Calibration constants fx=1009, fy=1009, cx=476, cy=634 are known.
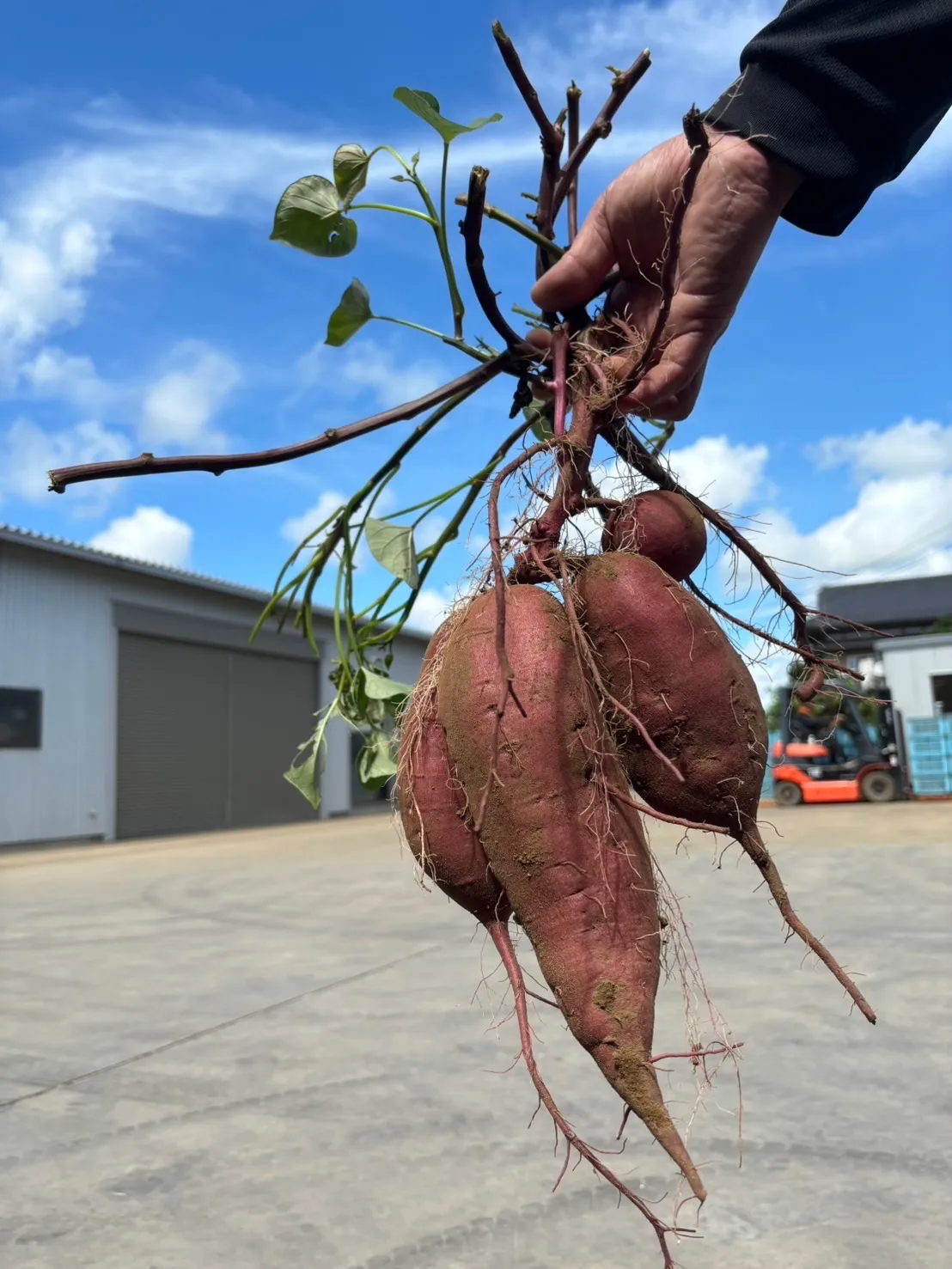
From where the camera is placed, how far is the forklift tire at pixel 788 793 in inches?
601

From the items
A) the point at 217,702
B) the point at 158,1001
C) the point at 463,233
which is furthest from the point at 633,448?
the point at 217,702

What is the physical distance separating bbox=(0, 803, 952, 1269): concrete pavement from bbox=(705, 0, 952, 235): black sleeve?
0.94 meters

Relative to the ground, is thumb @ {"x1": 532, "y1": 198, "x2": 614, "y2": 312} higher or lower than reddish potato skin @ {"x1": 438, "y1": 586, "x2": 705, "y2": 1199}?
higher

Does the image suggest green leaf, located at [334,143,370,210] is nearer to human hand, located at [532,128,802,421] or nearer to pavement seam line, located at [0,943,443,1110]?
human hand, located at [532,128,802,421]

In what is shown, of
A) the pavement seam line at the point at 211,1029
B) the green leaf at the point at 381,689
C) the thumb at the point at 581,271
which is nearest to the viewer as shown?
the thumb at the point at 581,271

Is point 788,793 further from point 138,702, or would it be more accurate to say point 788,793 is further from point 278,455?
point 278,455

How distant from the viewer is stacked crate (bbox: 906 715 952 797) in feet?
50.8

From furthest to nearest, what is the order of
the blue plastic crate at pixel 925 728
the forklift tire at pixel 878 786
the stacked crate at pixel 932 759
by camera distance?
the blue plastic crate at pixel 925 728
the stacked crate at pixel 932 759
the forklift tire at pixel 878 786

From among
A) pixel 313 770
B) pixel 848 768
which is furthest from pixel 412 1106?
pixel 848 768

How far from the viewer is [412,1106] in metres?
2.98

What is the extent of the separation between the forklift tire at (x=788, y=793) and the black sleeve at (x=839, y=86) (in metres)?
15.1

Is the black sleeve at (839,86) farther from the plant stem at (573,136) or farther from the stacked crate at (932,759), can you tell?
the stacked crate at (932,759)

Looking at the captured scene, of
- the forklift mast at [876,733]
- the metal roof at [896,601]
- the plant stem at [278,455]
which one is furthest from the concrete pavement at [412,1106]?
the metal roof at [896,601]


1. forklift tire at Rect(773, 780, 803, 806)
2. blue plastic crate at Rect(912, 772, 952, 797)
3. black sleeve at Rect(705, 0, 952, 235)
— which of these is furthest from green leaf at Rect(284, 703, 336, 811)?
blue plastic crate at Rect(912, 772, 952, 797)
